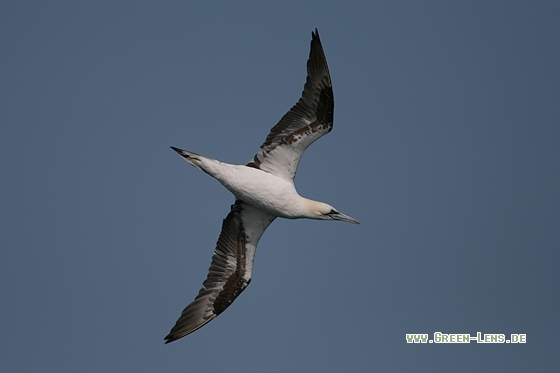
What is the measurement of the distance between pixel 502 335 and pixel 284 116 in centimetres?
876

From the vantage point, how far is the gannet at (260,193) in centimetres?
1563

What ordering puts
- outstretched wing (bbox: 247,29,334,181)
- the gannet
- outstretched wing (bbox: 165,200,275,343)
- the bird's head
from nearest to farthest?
1. outstretched wing (bbox: 247,29,334,181)
2. the gannet
3. the bird's head
4. outstretched wing (bbox: 165,200,275,343)

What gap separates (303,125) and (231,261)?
12.6 ft

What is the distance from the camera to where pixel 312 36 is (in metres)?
15.4

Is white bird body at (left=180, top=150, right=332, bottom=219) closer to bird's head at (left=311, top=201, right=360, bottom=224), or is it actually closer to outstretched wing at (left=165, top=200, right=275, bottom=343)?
bird's head at (left=311, top=201, right=360, bottom=224)

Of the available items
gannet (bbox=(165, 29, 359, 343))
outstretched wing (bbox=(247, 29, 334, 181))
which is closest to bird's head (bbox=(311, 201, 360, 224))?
gannet (bbox=(165, 29, 359, 343))

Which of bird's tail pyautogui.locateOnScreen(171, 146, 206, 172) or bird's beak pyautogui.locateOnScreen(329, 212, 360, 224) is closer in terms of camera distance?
bird's tail pyautogui.locateOnScreen(171, 146, 206, 172)

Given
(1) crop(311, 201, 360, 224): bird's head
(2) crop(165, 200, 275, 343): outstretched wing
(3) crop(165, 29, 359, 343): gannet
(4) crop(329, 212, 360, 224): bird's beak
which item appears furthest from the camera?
(2) crop(165, 200, 275, 343): outstretched wing

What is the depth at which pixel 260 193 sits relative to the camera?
52.4ft

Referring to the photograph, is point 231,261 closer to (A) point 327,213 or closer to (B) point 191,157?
(A) point 327,213

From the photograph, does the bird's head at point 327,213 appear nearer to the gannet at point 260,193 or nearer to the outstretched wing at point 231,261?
the gannet at point 260,193

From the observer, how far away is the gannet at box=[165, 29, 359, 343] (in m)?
15.6

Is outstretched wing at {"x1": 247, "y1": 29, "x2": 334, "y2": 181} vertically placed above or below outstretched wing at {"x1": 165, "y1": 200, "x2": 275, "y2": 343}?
above

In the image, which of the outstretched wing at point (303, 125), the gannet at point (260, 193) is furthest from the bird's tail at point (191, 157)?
the outstretched wing at point (303, 125)
